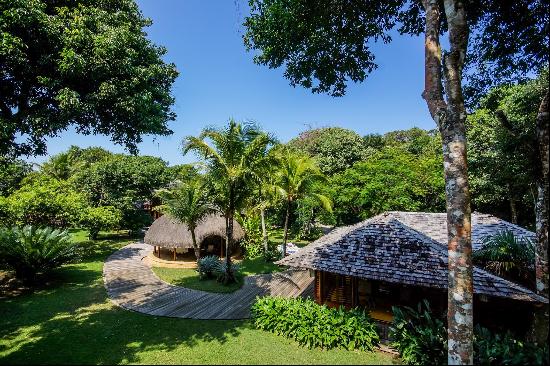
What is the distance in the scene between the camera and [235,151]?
569 inches

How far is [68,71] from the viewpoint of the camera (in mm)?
7676

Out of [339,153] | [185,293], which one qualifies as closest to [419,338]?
[185,293]

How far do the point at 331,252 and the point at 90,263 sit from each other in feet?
59.9

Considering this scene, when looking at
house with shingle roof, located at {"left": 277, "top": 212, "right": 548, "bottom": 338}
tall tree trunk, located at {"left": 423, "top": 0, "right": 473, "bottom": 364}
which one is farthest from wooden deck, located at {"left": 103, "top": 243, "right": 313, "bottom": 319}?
tall tree trunk, located at {"left": 423, "top": 0, "right": 473, "bottom": 364}

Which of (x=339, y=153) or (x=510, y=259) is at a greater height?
(x=339, y=153)

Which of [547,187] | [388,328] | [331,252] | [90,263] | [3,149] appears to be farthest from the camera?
[90,263]

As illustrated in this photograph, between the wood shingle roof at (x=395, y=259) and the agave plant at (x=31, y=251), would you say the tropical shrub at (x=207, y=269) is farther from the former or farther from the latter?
the wood shingle roof at (x=395, y=259)

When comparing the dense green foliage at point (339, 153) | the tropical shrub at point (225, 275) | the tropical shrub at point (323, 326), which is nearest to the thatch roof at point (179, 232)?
the tropical shrub at point (225, 275)

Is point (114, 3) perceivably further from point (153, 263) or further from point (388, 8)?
point (153, 263)

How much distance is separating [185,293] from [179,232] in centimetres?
770

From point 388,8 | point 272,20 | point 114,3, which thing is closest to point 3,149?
point 114,3

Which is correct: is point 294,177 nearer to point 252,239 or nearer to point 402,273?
point 252,239

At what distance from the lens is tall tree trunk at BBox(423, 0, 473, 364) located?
17.1 feet

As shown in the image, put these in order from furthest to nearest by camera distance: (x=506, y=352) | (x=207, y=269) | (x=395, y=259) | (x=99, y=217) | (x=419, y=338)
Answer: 1. (x=99, y=217)
2. (x=207, y=269)
3. (x=395, y=259)
4. (x=419, y=338)
5. (x=506, y=352)
